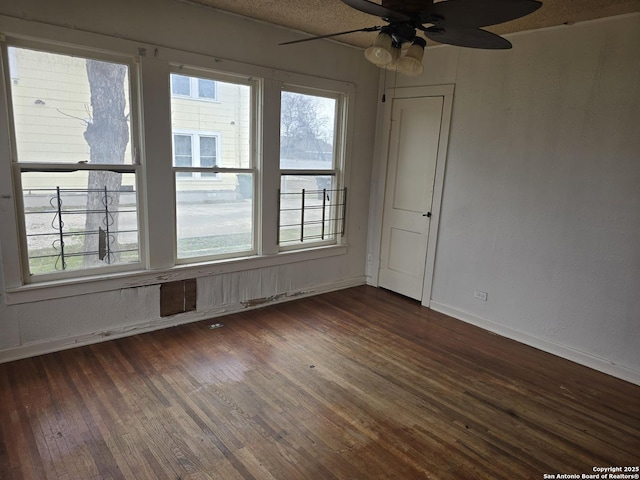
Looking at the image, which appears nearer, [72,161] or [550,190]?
[72,161]

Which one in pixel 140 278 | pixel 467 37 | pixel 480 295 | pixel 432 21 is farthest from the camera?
pixel 480 295

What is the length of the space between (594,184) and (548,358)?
1.42 meters

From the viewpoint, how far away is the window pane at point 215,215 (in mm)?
3525

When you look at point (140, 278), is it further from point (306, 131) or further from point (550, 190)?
point (550, 190)

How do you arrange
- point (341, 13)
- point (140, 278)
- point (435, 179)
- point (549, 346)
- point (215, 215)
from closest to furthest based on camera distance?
point (341, 13) → point (140, 278) → point (549, 346) → point (215, 215) → point (435, 179)

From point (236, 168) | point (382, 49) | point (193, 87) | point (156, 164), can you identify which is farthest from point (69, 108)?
point (382, 49)

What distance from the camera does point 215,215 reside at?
3.71 m

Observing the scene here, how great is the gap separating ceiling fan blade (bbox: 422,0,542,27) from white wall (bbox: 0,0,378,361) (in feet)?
7.02

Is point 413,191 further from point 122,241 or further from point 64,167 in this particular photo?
point 64,167

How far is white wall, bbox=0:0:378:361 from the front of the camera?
2.80 meters

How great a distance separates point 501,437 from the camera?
2.36 metres

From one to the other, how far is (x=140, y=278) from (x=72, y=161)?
100cm

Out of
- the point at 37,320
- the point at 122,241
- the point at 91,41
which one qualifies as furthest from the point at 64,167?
the point at 37,320

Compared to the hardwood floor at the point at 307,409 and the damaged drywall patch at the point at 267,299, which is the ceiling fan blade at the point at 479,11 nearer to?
A: the hardwood floor at the point at 307,409
